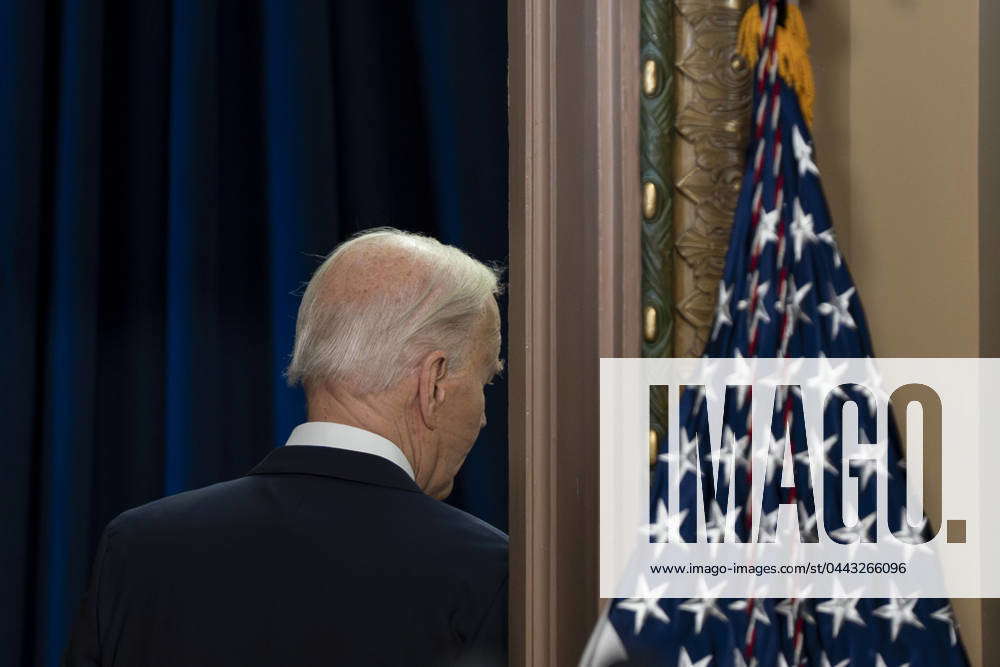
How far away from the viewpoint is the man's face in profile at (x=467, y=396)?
1456 mm

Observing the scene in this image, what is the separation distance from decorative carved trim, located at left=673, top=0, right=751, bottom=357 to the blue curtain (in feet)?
4.16

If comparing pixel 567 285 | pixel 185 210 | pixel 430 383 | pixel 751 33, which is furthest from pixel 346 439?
pixel 185 210

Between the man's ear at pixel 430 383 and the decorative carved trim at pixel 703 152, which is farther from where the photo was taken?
the man's ear at pixel 430 383

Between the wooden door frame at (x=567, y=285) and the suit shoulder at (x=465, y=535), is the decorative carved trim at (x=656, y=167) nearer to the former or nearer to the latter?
the wooden door frame at (x=567, y=285)

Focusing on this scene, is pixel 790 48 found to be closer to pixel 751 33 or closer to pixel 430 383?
pixel 751 33

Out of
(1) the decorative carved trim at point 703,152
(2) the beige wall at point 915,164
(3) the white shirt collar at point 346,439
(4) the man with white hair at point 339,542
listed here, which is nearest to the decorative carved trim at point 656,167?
(1) the decorative carved trim at point 703,152

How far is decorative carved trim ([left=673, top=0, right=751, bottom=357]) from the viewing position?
90cm

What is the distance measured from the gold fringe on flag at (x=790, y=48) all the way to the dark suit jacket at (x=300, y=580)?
1.97 feet

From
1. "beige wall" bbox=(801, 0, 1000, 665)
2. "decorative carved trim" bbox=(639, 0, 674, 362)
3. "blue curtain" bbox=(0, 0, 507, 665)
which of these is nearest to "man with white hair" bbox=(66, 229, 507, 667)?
"decorative carved trim" bbox=(639, 0, 674, 362)

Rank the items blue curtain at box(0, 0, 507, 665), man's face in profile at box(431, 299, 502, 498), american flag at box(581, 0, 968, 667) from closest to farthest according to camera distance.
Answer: american flag at box(581, 0, 968, 667)
man's face in profile at box(431, 299, 502, 498)
blue curtain at box(0, 0, 507, 665)

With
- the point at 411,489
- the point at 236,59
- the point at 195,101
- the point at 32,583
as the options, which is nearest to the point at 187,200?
the point at 195,101

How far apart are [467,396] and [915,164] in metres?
0.72

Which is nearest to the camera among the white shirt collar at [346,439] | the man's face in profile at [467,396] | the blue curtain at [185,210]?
the white shirt collar at [346,439]

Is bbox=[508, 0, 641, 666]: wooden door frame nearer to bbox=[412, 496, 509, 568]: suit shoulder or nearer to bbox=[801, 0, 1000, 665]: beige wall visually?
bbox=[801, 0, 1000, 665]: beige wall
